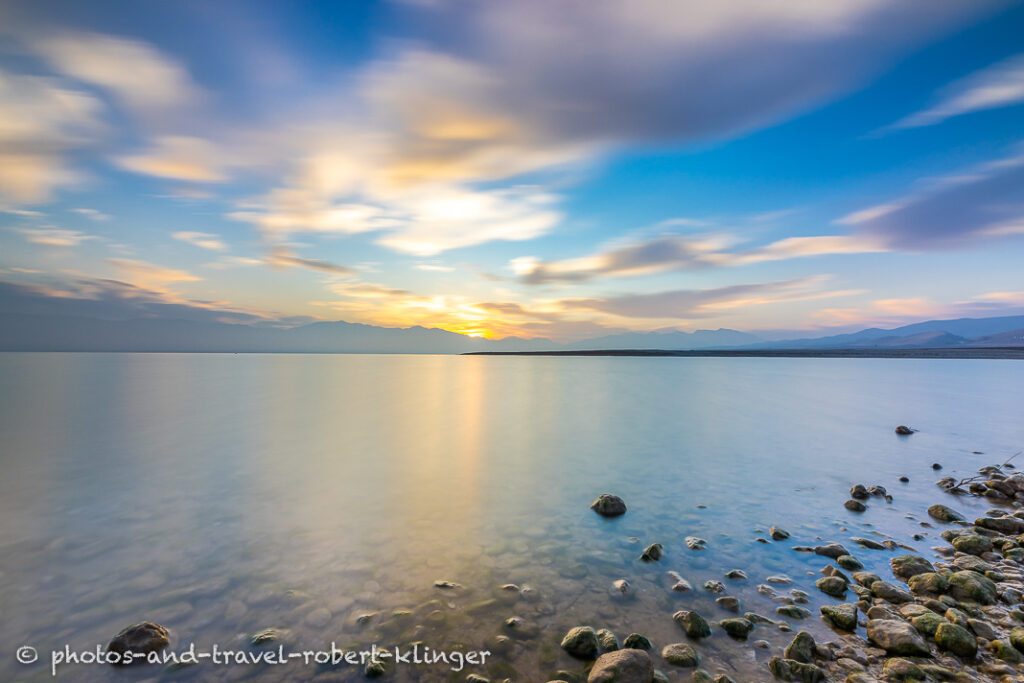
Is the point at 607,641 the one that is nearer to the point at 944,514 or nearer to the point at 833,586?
the point at 833,586

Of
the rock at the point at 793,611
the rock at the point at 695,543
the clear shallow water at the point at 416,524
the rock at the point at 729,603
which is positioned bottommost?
the clear shallow water at the point at 416,524

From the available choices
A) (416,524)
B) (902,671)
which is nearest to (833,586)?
(902,671)

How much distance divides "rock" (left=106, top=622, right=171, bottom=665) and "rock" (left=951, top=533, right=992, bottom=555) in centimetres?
1796

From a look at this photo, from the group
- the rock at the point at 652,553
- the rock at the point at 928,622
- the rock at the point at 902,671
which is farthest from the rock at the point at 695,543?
the rock at the point at 902,671

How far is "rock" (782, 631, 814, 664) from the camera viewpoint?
271 inches

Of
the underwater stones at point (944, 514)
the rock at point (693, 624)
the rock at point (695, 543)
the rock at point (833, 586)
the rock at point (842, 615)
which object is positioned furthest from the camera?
the underwater stones at point (944, 514)

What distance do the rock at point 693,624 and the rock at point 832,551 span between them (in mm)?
5005

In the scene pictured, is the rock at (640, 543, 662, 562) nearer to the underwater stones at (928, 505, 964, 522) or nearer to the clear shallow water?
the clear shallow water

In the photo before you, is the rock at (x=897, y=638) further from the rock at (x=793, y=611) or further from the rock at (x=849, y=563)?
the rock at (x=849, y=563)

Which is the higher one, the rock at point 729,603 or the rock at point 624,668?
the rock at point 624,668

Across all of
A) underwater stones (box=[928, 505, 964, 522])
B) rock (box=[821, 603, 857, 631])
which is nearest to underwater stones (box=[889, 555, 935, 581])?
rock (box=[821, 603, 857, 631])

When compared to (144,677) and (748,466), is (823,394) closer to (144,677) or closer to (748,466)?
(748,466)

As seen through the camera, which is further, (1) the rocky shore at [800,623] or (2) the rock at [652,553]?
(2) the rock at [652,553]

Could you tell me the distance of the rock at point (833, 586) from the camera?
898 centimetres
